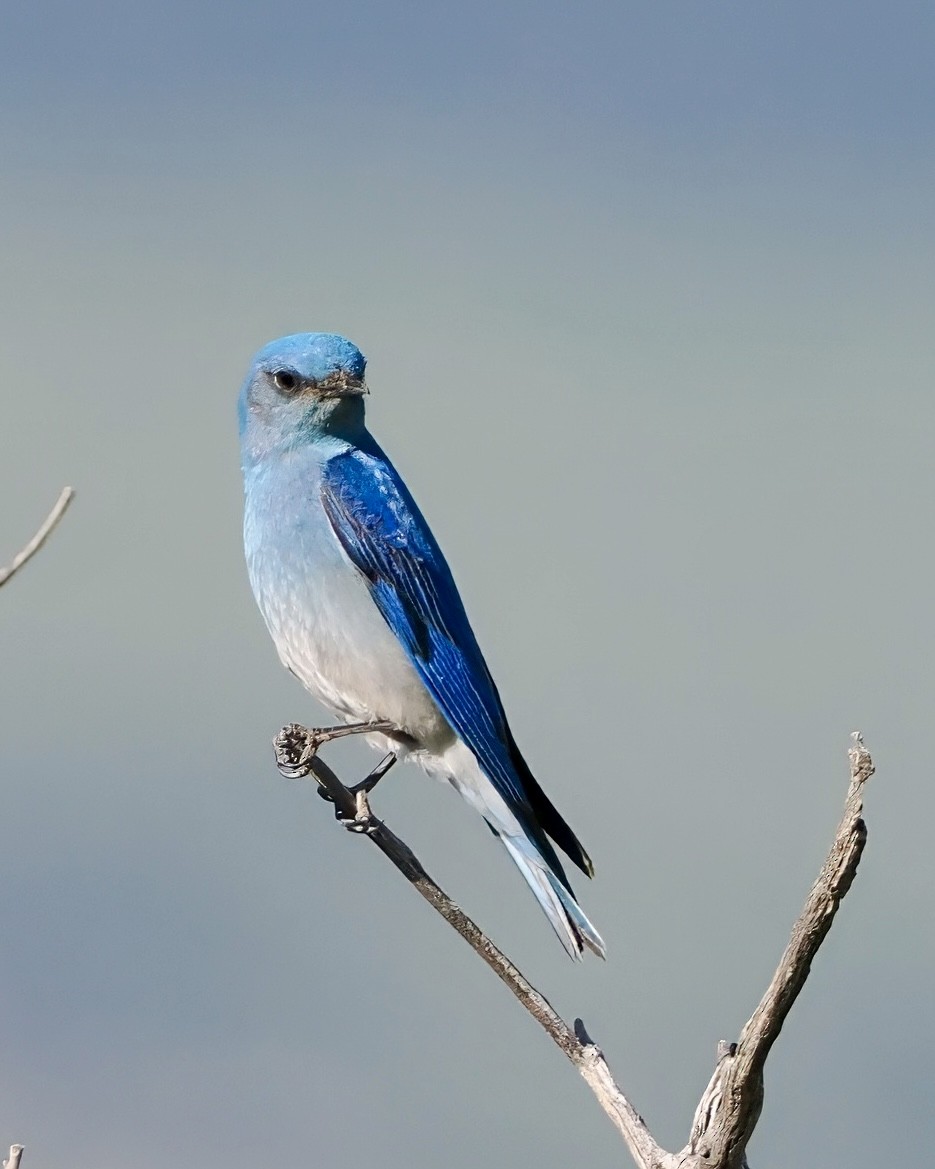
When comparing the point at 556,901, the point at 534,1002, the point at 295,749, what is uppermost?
the point at 295,749

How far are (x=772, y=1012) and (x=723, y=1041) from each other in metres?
0.17

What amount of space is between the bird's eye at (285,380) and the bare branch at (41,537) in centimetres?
301

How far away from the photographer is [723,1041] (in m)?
3.48

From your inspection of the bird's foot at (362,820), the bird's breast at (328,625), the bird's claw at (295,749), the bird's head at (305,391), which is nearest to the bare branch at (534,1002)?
the bird's foot at (362,820)

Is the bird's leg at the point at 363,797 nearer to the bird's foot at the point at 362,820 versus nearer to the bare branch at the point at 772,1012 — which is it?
the bird's foot at the point at 362,820

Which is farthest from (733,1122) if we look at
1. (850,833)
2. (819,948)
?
(850,833)

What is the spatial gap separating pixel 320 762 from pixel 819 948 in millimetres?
1907

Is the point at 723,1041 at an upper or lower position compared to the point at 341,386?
lower

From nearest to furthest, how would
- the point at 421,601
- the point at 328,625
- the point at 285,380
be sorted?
the point at 328,625 → the point at 421,601 → the point at 285,380

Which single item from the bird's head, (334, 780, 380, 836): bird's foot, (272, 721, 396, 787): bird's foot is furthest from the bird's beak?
(334, 780, 380, 836): bird's foot

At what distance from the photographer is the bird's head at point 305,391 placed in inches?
226

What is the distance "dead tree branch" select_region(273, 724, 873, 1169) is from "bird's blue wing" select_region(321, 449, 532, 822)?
1.21 m

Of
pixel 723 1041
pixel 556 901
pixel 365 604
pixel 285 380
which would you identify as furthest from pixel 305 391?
pixel 723 1041

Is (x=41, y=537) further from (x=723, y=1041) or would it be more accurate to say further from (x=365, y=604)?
(x=365, y=604)
